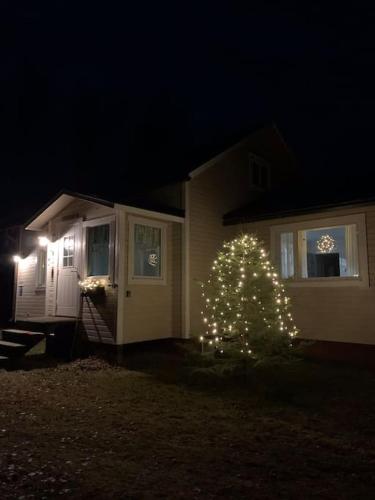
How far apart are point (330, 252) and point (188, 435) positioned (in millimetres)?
6181

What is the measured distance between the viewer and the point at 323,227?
898 cm

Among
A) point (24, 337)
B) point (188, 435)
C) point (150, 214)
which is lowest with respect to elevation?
point (188, 435)

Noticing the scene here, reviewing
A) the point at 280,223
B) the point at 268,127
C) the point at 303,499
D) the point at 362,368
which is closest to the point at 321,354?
the point at 362,368

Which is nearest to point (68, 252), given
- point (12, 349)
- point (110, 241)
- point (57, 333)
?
point (110, 241)

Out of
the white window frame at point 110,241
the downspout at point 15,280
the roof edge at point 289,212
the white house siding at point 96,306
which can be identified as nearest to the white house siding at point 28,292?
the downspout at point 15,280

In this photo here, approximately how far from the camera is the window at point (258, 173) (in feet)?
41.1

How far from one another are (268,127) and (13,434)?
11.1m

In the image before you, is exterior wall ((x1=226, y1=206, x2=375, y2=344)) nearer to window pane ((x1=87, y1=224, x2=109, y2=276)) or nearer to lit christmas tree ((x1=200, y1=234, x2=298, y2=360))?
lit christmas tree ((x1=200, y1=234, x2=298, y2=360))

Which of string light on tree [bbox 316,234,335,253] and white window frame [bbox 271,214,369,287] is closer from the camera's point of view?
white window frame [bbox 271,214,369,287]

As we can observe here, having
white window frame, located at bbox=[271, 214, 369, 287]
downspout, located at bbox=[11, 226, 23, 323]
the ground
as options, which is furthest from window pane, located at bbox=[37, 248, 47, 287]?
white window frame, located at bbox=[271, 214, 369, 287]

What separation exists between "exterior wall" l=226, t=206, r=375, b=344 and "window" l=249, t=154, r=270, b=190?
133 inches

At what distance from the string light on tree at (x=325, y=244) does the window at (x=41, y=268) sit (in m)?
7.70

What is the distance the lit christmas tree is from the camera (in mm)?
6246

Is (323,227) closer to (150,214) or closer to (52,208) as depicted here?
(150,214)
